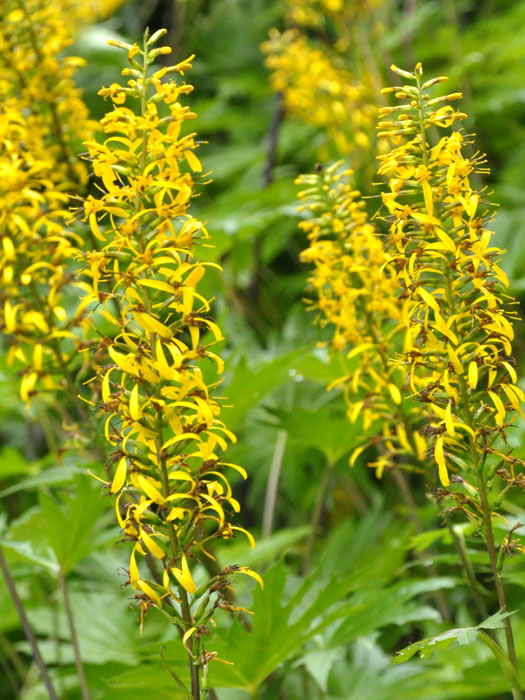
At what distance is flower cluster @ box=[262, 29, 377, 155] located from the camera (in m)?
4.21

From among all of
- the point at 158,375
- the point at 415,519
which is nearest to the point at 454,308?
the point at 158,375

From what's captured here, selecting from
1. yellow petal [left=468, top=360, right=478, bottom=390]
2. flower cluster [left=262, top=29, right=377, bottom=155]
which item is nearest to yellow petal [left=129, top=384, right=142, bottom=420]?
yellow petal [left=468, top=360, right=478, bottom=390]

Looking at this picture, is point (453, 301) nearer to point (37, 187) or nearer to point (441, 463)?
point (441, 463)

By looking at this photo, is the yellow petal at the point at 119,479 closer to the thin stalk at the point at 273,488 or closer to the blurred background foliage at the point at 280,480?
the blurred background foliage at the point at 280,480

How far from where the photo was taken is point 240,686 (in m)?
2.19

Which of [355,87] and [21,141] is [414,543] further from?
[355,87]

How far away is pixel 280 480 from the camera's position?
4445mm

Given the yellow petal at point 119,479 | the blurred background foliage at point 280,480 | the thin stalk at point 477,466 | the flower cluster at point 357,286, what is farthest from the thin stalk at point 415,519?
the yellow petal at point 119,479

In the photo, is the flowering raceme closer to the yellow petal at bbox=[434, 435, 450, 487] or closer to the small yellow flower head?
the small yellow flower head

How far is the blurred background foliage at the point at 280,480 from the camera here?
2.41 meters

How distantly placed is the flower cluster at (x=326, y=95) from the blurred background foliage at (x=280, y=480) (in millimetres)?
125

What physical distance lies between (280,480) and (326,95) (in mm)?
2103

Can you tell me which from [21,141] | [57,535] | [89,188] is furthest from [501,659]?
[89,188]

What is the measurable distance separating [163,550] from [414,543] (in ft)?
3.35
